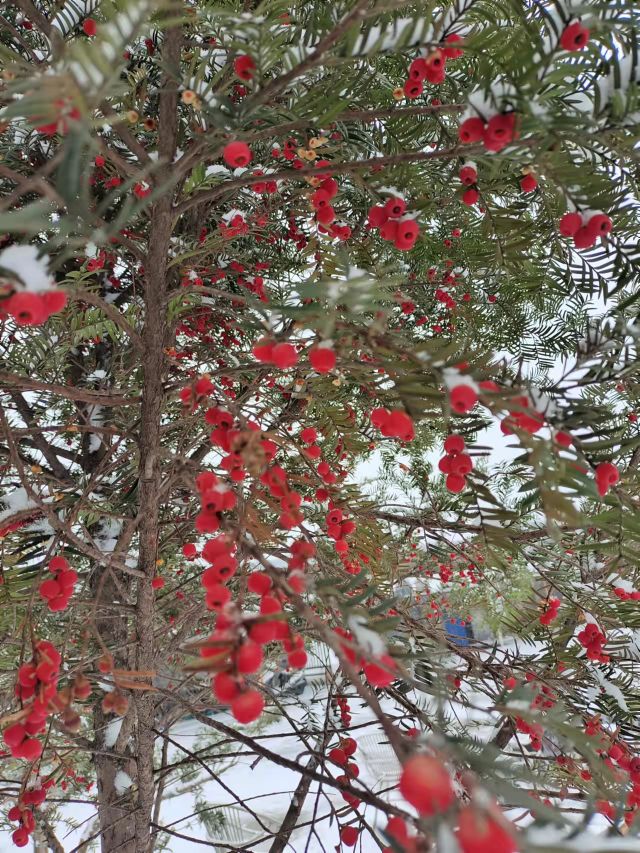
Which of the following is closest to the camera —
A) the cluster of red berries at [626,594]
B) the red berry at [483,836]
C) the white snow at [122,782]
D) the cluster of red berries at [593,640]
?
the red berry at [483,836]

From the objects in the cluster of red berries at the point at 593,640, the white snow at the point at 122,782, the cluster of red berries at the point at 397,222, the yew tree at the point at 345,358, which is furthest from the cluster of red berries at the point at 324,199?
the white snow at the point at 122,782

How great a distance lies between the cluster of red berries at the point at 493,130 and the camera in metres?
0.81

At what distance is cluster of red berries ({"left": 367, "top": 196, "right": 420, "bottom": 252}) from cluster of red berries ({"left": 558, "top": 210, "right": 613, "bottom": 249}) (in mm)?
304

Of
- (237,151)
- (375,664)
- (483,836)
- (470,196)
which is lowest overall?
(483,836)

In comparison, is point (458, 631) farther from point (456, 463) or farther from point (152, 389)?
point (456, 463)

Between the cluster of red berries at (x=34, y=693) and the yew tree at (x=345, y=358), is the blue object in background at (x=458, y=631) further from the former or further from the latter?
the cluster of red berries at (x=34, y=693)

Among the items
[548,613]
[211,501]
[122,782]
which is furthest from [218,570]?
[122,782]

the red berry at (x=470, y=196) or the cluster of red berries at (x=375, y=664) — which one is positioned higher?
the red berry at (x=470, y=196)

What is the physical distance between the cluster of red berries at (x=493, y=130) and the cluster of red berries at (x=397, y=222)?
26 centimetres

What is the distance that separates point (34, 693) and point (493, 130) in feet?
3.80

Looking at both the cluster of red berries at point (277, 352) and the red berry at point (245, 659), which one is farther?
the cluster of red berries at point (277, 352)

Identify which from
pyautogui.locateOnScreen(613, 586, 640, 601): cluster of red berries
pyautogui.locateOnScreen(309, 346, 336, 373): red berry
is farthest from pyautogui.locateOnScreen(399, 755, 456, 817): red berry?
pyautogui.locateOnScreen(613, 586, 640, 601): cluster of red berries

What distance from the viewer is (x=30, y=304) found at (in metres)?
0.71

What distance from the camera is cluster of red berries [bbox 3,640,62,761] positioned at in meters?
0.82
